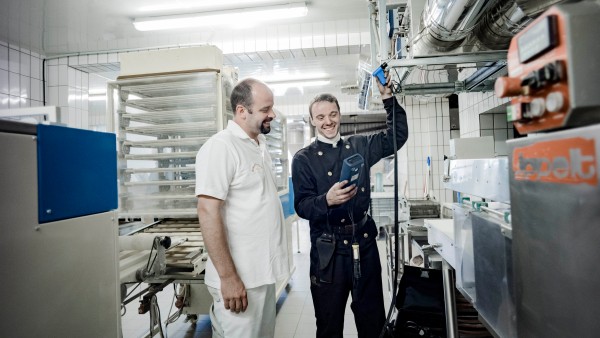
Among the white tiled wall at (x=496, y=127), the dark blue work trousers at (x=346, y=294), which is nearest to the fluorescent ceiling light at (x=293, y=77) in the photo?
the white tiled wall at (x=496, y=127)

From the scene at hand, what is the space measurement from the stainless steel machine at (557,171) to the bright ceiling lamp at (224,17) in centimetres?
301

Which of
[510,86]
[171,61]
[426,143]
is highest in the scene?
[171,61]

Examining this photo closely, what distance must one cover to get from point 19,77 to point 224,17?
9.12ft

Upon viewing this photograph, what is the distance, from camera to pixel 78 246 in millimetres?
1178

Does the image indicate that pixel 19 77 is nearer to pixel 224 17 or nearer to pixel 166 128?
pixel 224 17

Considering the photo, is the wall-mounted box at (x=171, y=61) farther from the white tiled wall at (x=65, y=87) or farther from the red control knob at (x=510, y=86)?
the white tiled wall at (x=65, y=87)

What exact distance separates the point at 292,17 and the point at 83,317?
134 inches

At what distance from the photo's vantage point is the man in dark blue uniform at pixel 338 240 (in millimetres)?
1778

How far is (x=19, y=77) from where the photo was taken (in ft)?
13.4

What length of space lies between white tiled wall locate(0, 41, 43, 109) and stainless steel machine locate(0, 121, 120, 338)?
374cm

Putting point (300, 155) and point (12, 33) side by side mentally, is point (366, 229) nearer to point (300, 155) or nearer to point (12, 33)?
point (300, 155)

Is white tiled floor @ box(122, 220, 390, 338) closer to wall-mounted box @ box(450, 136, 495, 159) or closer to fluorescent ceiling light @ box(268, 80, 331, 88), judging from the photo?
wall-mounted box @ box(450, 136, 495, 159)

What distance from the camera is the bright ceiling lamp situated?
3350 millimetres

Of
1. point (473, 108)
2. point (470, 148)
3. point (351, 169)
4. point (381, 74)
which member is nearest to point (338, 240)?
point (351, 169)
